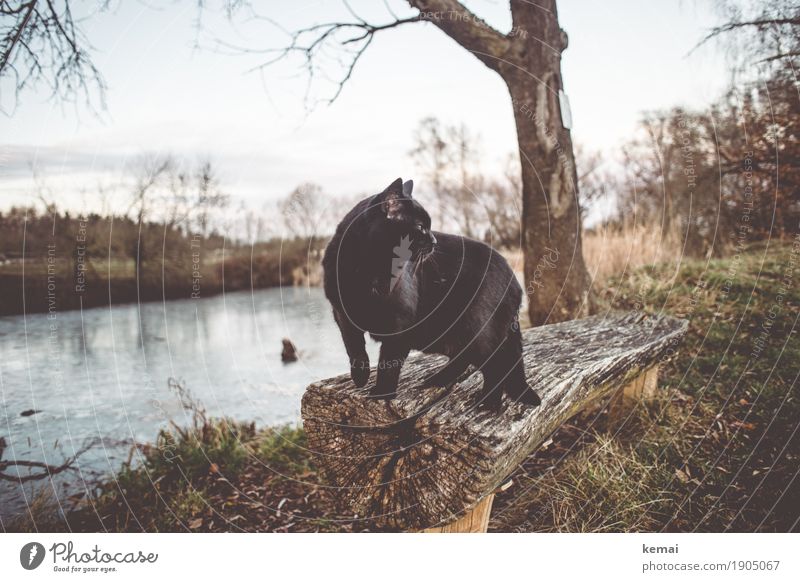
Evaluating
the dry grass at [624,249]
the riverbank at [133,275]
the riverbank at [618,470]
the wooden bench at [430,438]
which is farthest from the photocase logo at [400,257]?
the dry grass at [624,249]

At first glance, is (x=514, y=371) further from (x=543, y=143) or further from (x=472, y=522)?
(x=543, y=143)

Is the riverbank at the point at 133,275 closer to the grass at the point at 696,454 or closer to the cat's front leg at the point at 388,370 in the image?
the cat's front leg at the point at 388,370

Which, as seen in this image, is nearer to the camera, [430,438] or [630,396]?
[430,438]

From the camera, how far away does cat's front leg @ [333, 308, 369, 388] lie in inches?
78.0

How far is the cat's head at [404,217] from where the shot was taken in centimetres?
175

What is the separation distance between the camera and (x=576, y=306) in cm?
381

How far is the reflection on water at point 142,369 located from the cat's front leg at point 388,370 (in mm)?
792

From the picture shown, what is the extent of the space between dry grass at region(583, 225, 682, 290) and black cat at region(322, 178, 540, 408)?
323 centimetres

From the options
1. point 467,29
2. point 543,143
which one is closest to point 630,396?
point 543,143

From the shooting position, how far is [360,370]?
207 centimetres

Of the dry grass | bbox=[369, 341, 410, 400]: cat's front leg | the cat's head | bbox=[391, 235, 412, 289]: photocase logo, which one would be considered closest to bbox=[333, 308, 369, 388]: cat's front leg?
bbox=[369, 341, 410, 400]: cat's front leg
